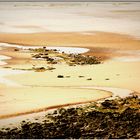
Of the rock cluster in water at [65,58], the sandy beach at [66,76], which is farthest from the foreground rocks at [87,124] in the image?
the rock cluster in water at [65,58]

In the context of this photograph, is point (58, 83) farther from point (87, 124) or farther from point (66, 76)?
point (87, 124)

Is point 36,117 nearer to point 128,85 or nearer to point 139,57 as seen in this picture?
point 128,85

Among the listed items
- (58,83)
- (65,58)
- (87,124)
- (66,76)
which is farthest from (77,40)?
(87,124)

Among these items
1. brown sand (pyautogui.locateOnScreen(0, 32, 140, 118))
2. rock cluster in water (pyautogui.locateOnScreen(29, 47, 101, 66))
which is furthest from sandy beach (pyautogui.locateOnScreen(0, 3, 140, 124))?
rock cluster in water (pyautogui.locateOnScreen(29, 47, 101, 66))

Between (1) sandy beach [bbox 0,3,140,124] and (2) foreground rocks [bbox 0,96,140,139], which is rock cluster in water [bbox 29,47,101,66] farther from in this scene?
(2) foreground rocks [bbox 0,96,140,139]

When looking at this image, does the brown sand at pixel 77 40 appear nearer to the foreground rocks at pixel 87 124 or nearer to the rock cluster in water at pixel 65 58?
the rock cluster in water at pixel 65 58

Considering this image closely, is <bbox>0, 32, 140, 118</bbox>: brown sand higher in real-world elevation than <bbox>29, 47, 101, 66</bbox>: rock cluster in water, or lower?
lower

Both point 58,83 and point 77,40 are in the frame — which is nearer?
point 58,83

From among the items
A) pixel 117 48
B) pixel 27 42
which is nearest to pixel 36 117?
pixel 117 48

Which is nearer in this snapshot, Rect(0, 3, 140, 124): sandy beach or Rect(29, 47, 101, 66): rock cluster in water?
Rect(0, 3, 140, 124): sandy beach

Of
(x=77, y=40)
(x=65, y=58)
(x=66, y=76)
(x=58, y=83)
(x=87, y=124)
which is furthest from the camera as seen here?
(x=77, y=40)
